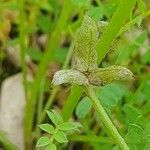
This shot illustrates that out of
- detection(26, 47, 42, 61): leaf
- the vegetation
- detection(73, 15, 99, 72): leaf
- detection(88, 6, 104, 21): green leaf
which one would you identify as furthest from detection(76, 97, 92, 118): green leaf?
detection(26, 47, 42, 61): leaf

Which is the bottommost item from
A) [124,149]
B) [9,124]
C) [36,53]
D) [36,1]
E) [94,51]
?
[9,124]

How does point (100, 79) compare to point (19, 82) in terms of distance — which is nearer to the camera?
point (100, 79)

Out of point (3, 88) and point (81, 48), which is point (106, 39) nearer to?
point (81, 48)

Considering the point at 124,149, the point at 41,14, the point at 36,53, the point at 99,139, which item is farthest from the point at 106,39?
the point at 41,14

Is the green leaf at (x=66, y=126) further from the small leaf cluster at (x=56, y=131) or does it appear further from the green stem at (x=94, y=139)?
the green stem at (x=94, y=139)

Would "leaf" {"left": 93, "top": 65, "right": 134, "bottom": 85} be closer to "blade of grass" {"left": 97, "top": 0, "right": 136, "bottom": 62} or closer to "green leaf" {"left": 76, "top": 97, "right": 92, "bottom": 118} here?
"blade of grass" {"left": 97, "top": 0, "right": 136, "bottom": 62}
